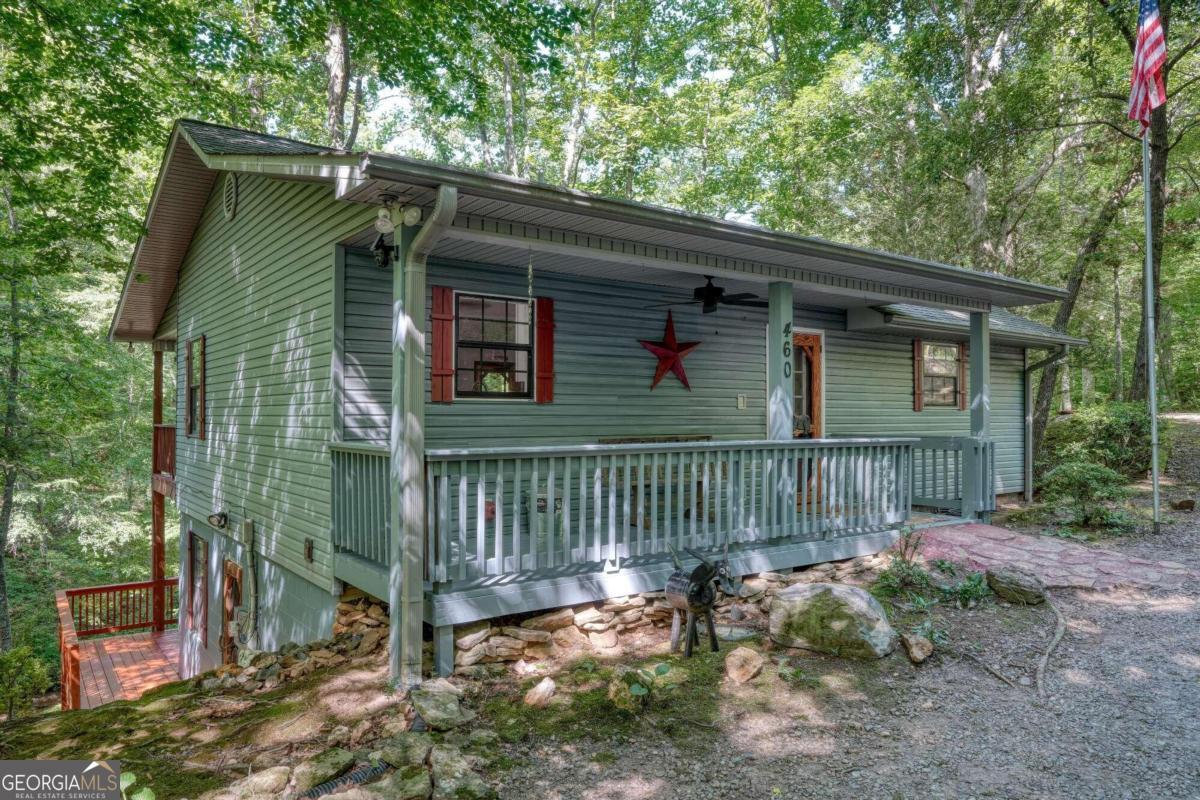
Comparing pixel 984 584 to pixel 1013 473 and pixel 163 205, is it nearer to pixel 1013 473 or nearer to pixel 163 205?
pixel 1013 473

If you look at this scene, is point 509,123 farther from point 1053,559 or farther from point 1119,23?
point 1053,559

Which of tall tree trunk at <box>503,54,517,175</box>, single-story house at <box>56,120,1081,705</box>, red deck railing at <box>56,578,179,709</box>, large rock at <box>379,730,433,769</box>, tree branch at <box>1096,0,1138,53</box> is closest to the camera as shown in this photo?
large rock at <box>379,730,433,769</box>

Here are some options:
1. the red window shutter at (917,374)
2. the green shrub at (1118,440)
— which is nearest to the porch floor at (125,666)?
the red window shutter at (917,374)

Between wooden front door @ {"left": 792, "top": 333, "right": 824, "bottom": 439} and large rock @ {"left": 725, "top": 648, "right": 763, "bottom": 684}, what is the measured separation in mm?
5374

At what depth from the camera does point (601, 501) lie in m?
5.58

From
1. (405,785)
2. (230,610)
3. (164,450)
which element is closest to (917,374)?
(405,785)

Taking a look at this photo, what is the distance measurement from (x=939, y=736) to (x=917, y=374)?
792cm

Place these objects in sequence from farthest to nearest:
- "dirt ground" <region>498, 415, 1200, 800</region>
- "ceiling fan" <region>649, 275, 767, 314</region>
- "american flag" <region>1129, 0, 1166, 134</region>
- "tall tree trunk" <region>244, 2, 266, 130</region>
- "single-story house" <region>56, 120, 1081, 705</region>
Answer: "tall tree trunk" <region>244, 2, 266, 130</region>
"american flag" <region>1129, 0, 1166, 134</region>
"ceiling fan" <region>649, 275, 767, 314</region>
"single-story house" <region>56, 120, 1081, 705</region>
"dirt ground" <region>498, 415, 1200, 800</region>

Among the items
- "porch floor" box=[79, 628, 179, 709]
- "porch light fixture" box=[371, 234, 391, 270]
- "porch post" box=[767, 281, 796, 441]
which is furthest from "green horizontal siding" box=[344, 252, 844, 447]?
"porch floor" box=[79, 628, 179, 709]

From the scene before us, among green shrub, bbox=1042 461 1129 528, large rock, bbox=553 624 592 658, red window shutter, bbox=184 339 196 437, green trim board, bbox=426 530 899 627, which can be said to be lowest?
large rock, bbox=553 624 592 658

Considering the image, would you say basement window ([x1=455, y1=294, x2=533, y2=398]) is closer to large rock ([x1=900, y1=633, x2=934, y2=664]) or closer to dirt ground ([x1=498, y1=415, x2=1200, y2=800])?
dirt ground ([x1=498, y1=415, x2=1200, y2=800])

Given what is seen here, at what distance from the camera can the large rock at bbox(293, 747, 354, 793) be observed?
3203mm

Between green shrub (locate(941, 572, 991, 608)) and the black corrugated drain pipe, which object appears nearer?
the black corrugated drain pipe

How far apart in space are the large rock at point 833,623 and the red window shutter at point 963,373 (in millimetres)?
7536
